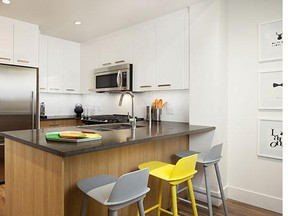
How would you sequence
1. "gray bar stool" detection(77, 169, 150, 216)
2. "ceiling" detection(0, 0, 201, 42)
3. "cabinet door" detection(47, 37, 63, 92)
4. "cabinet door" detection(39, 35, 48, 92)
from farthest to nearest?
"cabinet door" detection(47, 37, 63, 92)
"cabinet door" detection(39, 35, 48, 92)
"ceiling" detection(0, 0, 201, 42)
"gray bar stool" detection(77, 169, 150, 216)

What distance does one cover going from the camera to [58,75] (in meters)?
4.28

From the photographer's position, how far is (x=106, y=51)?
4000mm

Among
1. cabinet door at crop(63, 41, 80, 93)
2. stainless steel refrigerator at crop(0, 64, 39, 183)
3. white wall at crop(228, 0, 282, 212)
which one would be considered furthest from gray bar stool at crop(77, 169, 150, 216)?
cabinet door at crop(63, 41, 80, 93)

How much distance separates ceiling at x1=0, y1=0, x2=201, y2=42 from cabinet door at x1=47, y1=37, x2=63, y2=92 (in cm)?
44

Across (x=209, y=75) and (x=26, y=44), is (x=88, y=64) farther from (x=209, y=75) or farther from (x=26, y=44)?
(x=209, y=75)

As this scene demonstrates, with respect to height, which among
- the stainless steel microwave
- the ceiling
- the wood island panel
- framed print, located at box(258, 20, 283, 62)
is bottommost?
the wood island panel

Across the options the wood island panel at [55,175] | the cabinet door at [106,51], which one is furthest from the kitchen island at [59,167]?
the cabinet door at [106,51]

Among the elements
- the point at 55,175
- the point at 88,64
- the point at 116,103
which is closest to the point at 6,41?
the point at 88,64

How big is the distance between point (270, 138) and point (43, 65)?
3.94 meters

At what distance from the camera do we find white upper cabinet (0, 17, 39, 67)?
3.20 meters

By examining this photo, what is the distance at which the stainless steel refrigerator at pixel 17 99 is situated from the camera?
10.4ft

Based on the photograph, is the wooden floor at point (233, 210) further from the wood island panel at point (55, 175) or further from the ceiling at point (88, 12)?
the ceiling at point (88, 12)

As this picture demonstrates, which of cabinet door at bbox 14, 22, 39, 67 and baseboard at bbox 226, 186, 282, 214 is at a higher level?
cabinet door at bbox 14, 22, 39, 67

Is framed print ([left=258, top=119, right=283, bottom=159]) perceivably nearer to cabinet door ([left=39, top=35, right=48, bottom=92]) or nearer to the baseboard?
the baseboard
